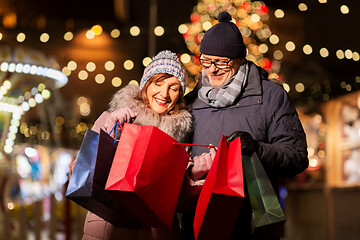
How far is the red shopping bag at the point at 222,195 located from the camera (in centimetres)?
256

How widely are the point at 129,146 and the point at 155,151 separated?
13 centimetres

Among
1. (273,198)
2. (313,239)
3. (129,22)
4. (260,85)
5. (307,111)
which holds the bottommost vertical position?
(313,239)

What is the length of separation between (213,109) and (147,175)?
86 cm

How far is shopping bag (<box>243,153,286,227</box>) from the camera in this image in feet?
8.59

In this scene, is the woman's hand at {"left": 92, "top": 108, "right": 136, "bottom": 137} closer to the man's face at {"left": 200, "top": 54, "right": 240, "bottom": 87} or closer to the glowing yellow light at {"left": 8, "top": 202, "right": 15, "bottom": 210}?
the man's face at {"left": 200, "top": 54, "right": 240, "bottom": 87}

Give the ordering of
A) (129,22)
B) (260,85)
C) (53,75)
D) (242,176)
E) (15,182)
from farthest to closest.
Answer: (129,22) < (15,182) < (53,75) < (260,85) < (242,176)

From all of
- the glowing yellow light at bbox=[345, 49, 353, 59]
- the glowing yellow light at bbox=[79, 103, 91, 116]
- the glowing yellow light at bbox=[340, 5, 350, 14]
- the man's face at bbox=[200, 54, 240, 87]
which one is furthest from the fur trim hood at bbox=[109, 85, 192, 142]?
the glowing yellow light at bbox=[79, 103, 91, 116]

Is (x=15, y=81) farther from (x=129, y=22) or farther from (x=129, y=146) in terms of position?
(x=129, y=22)

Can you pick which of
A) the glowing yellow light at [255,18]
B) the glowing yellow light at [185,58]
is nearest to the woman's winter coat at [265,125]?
the glowing yellow light at [185,58]

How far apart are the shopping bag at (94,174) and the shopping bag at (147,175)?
0.09m

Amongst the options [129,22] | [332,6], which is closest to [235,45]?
[332,6]

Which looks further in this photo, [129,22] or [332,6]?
[129,22]

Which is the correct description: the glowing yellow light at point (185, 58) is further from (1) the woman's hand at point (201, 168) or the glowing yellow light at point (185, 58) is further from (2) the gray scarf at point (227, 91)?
(1) the woman's hand at point (201, 168)

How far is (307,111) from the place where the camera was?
1141cm
